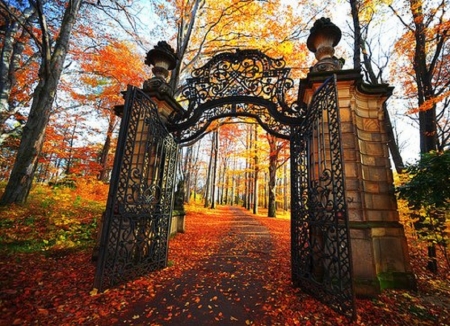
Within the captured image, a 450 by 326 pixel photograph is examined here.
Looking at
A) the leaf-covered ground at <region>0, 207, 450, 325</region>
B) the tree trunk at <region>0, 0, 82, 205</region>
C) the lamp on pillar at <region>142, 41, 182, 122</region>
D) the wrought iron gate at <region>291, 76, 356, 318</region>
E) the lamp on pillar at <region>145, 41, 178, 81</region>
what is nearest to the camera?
the leaf-covered ground at <region>0, 207, 450, 325</region>

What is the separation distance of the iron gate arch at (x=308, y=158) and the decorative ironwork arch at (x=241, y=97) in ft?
0.07

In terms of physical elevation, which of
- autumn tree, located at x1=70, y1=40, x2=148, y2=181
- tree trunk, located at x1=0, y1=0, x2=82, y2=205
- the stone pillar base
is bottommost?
the stone pillar base

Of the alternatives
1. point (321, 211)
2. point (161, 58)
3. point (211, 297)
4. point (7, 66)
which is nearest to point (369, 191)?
point (321, 211)

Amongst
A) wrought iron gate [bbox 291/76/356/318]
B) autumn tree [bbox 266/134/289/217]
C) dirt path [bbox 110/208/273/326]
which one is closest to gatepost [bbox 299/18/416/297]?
wrought iron gate [bbox 291/76/356/318]

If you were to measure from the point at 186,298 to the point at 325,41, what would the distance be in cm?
540

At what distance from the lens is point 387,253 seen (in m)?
3.44

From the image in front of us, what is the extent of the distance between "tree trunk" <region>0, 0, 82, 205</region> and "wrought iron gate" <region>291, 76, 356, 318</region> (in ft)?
23.6

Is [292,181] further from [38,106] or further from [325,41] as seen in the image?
[38,106]

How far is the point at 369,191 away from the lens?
12.0 feet

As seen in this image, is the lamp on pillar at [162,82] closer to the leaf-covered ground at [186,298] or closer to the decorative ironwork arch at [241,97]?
the decorative ironwork arch at [241,97]

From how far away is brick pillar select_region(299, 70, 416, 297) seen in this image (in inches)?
126

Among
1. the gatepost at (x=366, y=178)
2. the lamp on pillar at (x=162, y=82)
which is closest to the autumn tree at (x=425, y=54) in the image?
the gatepost at (x=366, y=178)

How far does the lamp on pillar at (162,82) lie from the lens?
4621 millimetres

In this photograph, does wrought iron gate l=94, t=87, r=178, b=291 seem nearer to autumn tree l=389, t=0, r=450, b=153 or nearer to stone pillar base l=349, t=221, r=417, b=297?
stone pillar base l=349, t=221, r=417, b=297
